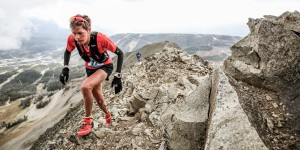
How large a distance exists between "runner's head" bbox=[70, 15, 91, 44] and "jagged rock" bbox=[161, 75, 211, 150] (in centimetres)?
340

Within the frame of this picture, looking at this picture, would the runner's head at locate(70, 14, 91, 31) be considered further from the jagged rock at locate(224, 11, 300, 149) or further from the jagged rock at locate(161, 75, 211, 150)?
the jagged rock at locate(224, 11, 300, 149)

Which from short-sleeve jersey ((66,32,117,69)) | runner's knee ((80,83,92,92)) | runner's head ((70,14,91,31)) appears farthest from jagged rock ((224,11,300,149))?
runner's head ((70,14,91,31))

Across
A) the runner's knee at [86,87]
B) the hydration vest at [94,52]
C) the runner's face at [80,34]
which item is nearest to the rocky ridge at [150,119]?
the runner's knee at [86,87]

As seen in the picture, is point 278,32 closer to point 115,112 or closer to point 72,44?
point 72,44

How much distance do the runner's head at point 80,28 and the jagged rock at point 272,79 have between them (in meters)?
4.21

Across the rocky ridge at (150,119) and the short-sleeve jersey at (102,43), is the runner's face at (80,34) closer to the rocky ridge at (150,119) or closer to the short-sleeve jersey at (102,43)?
the short-sleeve jersey at (102,43)

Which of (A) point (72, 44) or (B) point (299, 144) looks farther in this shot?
(A) point (72, 44)

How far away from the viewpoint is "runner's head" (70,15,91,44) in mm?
7027

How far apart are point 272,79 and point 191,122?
2224 millimetres

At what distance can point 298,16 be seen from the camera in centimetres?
620

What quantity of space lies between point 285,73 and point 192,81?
561 cm

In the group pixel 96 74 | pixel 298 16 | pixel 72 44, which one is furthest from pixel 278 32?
pixel 72 44

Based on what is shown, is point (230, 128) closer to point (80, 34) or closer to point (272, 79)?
point (272, 79)

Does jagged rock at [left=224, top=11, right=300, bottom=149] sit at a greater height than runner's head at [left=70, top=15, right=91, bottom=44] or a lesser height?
lesser
